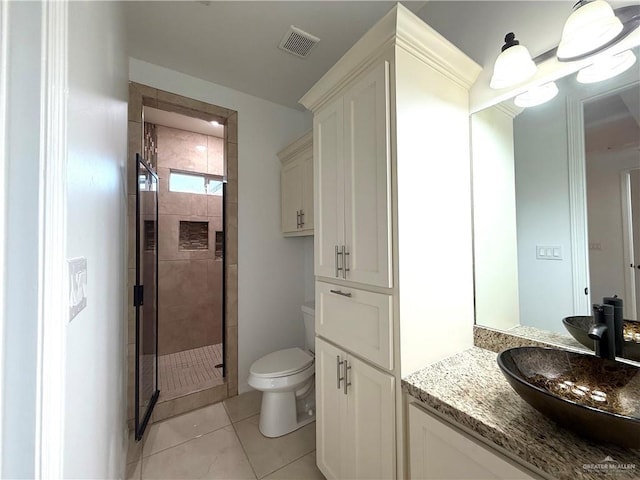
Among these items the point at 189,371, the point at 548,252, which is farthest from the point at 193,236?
the point at 548,252

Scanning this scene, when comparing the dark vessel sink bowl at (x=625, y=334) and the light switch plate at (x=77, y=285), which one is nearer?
the light switch plate at (x=77, y=285)

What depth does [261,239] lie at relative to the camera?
249 cm

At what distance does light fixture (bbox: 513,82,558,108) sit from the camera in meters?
1.12

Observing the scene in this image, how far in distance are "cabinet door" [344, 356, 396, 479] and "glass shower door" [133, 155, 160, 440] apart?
1275mm

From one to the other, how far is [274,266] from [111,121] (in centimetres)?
167

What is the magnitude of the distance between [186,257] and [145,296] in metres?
1.61

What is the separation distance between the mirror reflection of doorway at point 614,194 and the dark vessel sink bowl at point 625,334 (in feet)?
0.13

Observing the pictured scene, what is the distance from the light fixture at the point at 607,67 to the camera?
940mm

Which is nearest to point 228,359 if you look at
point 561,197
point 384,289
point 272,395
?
point 272,395

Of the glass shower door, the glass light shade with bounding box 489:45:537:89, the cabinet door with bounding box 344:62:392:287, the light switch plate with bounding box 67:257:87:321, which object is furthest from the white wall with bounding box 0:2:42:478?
the glass light shade with bounding box 489:45:537:89

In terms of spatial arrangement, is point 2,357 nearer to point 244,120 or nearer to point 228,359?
point 228,359

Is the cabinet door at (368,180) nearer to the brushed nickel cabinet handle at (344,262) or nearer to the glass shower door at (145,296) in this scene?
the brushed nickel cabinet handle at (344,262)

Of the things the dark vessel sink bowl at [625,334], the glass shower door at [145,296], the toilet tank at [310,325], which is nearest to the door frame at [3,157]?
the glass shower door at [145,296]

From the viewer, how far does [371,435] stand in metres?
1.12
